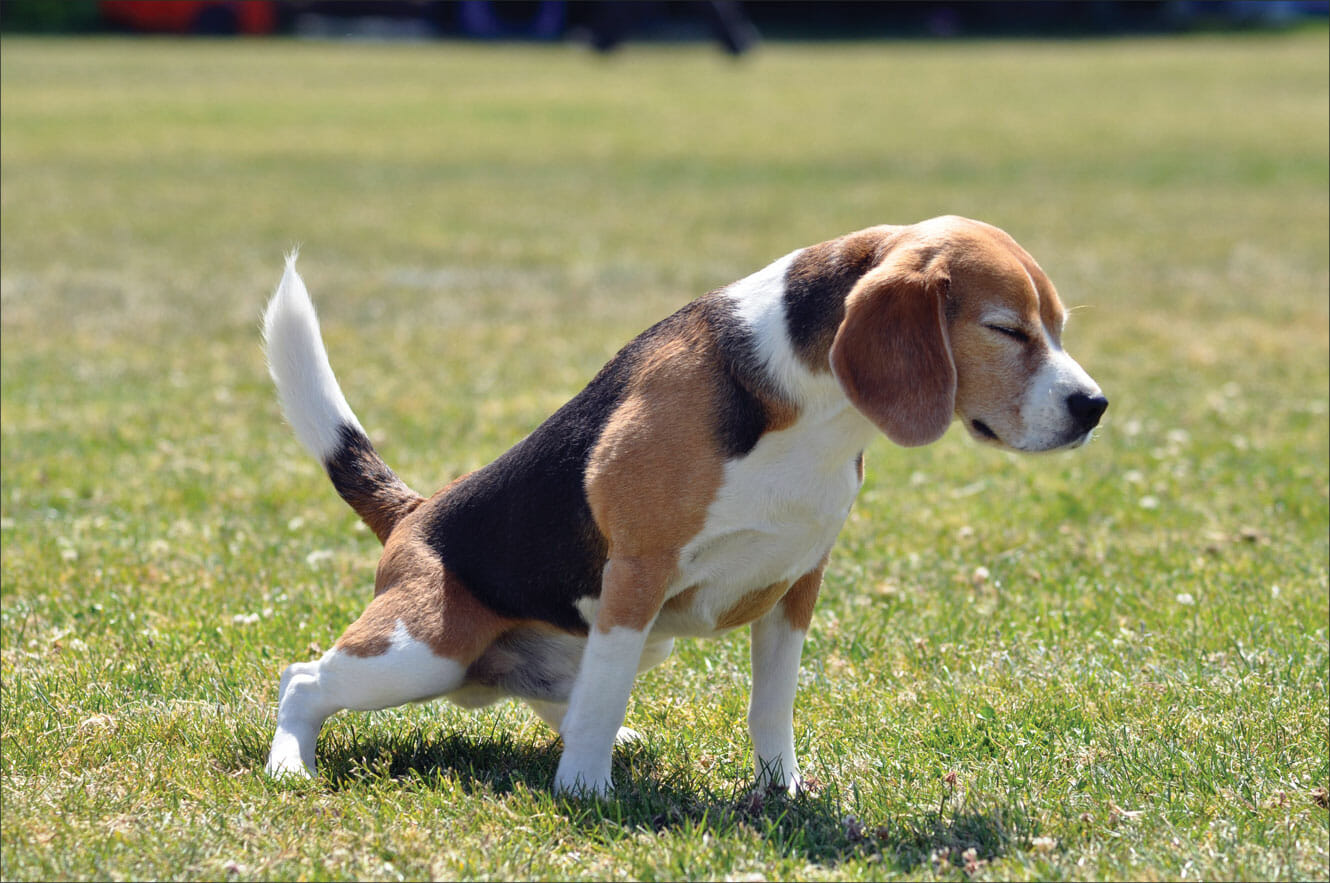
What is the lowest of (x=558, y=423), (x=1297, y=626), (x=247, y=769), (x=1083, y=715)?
(x=1297, y=626)

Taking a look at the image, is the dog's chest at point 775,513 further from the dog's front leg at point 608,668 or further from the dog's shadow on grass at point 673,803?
the dog's shadow on grass at point 673,803

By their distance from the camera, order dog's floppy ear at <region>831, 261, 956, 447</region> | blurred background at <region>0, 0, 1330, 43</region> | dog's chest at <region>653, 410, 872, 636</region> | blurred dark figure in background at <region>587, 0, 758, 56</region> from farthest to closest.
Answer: blurred background at <region>0, 0, 1330, 43</region>, blurred dark figure in background at <region>587, 0, 758, 56</region>, dog's chest at <region>653, 410, 872, 636</region>, dog's floppy ear at <region>831, 261, 956, 447</region>

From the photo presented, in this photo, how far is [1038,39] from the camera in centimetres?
5034

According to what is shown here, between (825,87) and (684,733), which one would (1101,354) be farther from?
(825,87)

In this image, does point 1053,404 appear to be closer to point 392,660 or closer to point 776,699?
point 776,699

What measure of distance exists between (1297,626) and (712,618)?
7.27ft

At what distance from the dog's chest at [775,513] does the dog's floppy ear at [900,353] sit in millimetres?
174

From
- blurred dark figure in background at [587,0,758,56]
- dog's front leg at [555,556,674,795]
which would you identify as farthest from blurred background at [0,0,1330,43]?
dog's front leg at [555,556,674,795]

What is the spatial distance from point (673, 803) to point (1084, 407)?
1.29 m

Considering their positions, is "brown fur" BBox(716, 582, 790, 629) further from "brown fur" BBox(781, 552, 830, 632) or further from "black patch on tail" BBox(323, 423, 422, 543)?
"black patch on tail" BBox(323, 423, 422, 543)

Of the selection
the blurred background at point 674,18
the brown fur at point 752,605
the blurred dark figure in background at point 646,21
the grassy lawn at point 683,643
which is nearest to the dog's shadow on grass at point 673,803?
the grassy lawn at point 683,643

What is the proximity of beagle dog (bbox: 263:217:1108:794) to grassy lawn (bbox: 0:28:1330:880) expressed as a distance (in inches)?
9.6

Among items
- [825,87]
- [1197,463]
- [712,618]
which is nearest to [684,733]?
[712,618]

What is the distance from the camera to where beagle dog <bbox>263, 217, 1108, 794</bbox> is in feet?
10.4
